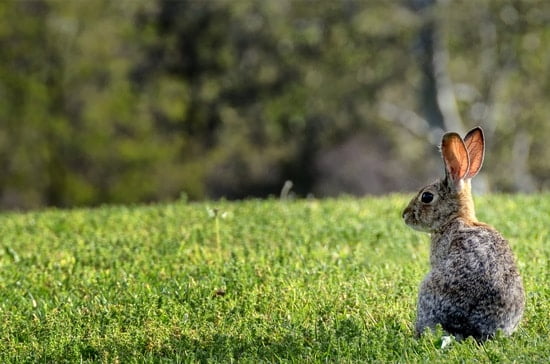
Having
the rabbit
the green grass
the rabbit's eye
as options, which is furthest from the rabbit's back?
the rabbit's eye

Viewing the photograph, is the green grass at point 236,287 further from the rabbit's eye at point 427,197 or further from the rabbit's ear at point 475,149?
the rabbit's ear at point 475,149

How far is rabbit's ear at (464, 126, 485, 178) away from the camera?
682 centimetres

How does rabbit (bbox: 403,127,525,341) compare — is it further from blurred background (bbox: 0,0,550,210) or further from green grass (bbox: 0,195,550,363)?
blurred background (bbox: 0,0,550,210)

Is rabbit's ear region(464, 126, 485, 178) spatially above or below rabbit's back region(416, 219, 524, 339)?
above

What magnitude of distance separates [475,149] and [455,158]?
39 centimetres

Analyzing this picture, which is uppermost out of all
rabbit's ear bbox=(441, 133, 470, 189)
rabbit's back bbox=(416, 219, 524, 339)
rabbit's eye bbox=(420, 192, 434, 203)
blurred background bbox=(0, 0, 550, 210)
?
blurred background bbox=(0, 0, 550, 210)

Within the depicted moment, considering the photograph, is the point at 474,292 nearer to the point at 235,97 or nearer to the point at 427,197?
the point at 427,197

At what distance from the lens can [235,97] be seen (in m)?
40.3

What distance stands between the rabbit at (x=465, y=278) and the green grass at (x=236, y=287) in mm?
168

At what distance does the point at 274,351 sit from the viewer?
241 inches

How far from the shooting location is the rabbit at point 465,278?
596 centimetres

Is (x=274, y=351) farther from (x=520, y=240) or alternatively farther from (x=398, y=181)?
(x=398, y=181)

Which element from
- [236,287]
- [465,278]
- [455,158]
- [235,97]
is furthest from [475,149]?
[235,97]

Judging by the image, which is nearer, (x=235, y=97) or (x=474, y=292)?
(x=474, y=292)
